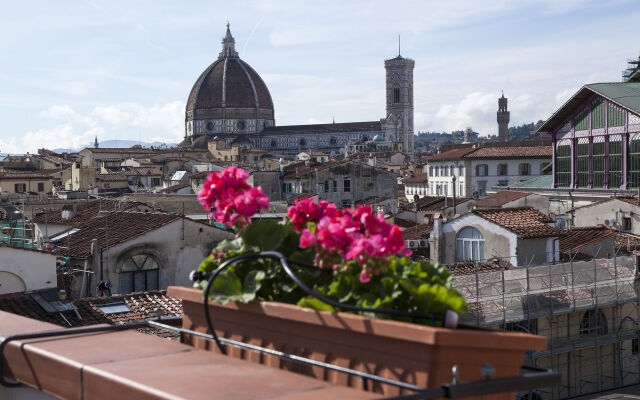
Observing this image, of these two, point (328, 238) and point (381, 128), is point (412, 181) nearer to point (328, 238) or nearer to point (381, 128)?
point (328, 238)

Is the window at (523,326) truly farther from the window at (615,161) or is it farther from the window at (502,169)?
the window at (502,169)

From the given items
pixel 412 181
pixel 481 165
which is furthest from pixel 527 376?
pixel 412 181

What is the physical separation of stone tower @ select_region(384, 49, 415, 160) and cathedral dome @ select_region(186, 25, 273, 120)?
23.0 meters

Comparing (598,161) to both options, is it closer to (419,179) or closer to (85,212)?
(85,212)

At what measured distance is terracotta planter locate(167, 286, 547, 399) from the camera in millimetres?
2545

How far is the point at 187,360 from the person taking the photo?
2.79 meters

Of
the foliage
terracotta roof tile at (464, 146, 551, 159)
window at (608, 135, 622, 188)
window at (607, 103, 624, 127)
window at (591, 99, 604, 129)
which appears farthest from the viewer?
terracotta roof tile at (464, 146, 551, 159)

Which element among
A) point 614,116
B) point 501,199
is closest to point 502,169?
point 614,116

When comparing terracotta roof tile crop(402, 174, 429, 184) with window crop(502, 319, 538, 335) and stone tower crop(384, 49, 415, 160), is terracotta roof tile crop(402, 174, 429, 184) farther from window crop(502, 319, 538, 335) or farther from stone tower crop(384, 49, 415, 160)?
stone tower crop(384, 49, 415, 160)

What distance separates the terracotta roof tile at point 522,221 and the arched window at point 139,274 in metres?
8.15

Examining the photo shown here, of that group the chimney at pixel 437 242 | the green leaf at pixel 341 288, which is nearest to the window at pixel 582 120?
the chimney at pixel 437 242

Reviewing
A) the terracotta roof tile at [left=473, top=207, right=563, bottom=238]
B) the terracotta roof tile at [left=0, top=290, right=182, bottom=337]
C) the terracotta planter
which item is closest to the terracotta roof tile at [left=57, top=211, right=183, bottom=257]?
the terracotta roof tile at [left=0, top=290, right=182, bottom=337]

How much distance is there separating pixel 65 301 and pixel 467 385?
14.7 metres

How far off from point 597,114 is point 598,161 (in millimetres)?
1924
